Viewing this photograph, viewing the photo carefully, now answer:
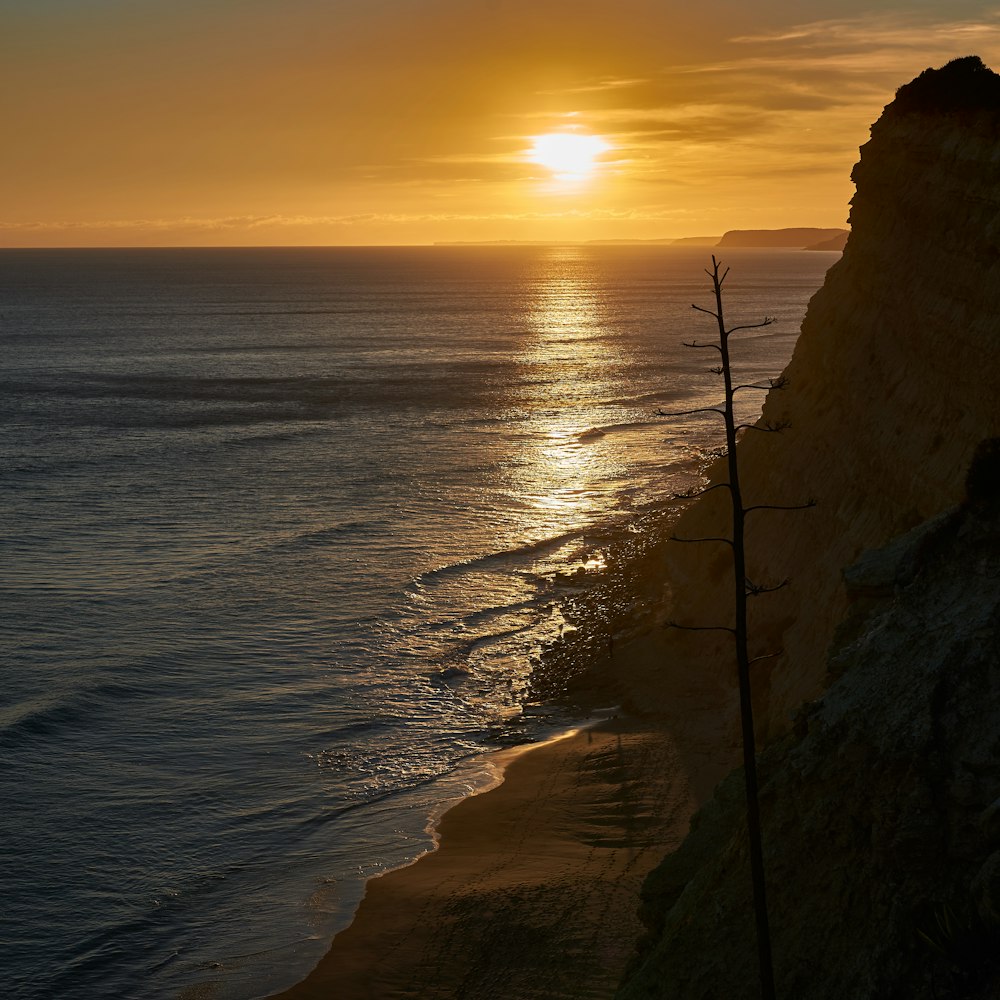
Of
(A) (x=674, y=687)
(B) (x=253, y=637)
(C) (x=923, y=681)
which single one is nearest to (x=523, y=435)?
(B) (x=253, y=637)

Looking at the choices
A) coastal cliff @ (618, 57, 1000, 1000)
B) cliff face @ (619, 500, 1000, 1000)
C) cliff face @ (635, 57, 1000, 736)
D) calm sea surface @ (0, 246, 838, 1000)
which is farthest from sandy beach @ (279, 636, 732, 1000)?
cliff face @ (619, 500, 1000, 1000)

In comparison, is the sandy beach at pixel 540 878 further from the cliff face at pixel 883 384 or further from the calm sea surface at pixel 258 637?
the cliff face at pixel 883 384

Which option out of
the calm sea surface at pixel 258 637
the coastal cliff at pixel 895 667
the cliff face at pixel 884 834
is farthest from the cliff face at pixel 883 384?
the calm sea surface at pixel 258 637

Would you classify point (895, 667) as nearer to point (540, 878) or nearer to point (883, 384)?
point (540, 878)

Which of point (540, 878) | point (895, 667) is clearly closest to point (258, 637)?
point (540, 878)

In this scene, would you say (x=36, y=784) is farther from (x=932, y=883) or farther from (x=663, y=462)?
(x=663, y=462)

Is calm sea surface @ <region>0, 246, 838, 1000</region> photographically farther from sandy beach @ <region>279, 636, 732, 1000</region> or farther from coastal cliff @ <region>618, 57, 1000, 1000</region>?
coastal cliff @ <region>618, 57, 1000, 1000</region>
